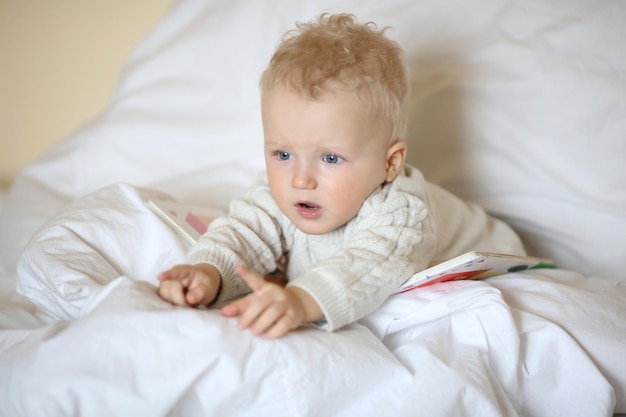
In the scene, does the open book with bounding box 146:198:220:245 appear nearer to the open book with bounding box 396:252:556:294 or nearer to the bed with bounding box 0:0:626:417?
the bed with bounding box 0:0:626:417

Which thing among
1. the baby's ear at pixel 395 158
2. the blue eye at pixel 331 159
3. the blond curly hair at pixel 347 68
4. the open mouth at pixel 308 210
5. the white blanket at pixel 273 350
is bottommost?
the white blanket at pixel 273 350

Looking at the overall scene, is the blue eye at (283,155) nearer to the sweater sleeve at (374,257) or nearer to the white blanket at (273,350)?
the sweater sleeve at (374,257)

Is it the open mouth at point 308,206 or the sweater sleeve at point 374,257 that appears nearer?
the sweater sleeve at point 374,257

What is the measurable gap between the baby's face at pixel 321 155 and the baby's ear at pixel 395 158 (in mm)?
15

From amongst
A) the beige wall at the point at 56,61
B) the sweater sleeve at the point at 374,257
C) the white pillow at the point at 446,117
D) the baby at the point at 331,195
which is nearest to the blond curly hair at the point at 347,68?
the baby at the point at 331,195

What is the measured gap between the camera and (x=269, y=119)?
39.6 inches

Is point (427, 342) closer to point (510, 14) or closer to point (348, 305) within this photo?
point (348, 305)

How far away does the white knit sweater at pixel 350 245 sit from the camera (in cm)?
90

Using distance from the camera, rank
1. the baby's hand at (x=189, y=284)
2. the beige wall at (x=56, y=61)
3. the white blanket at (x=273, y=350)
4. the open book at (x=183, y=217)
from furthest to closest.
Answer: the beige wall at (x=56, y=61)
the open book at (x=183, y=217)
the baby's hand at (x=189, y=284)
the white blanket at (x=273, y=350)

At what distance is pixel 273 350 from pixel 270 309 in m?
0.05

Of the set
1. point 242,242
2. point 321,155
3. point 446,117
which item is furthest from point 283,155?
point 446,117

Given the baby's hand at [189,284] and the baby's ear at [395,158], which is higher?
the baby's ear at [395,158]


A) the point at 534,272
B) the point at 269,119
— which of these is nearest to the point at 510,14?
the point at 534,272

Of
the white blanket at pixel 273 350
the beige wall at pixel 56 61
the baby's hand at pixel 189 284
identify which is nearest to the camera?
the white blanket at pixel 273 350
